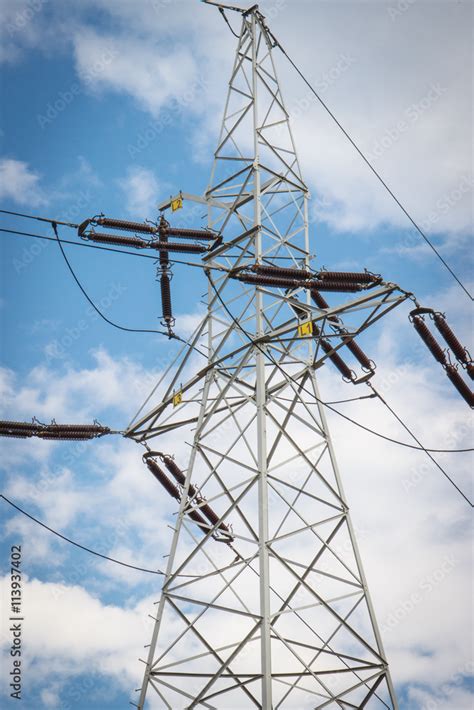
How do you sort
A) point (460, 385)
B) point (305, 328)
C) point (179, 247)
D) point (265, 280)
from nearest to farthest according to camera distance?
1. point (265, 280)
2. point (305, 328)
3. point (460, 385)
4. point (179, 247)

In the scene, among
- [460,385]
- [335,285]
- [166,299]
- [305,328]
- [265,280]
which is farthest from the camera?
[166,299]

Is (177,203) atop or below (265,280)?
atop

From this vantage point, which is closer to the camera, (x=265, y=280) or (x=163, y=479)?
(x=265, y=280)

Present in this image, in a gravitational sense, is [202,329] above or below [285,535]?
above

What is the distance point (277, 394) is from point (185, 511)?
138 inches

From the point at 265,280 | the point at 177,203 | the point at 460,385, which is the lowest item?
the point at 460,385

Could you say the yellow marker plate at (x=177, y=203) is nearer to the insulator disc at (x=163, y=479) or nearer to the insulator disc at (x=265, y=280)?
the insulator disc at (x=265, y=280)

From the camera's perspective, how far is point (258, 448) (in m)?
18.0

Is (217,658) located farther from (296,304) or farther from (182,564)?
(296,304)

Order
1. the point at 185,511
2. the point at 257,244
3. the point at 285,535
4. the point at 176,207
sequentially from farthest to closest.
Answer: the point at 176,207 < the point at 257,244 < the point at 185,511 < the point at 285,535

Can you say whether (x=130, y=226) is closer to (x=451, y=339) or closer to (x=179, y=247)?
(x=179, y=247)

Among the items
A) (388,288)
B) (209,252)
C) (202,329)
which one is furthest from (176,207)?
(388,288)

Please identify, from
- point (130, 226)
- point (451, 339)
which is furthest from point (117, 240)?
point (451, 339)

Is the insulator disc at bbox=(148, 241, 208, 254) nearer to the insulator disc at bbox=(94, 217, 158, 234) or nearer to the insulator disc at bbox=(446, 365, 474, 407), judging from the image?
the insulator disc at bbox=(94, 217, 158, 234)
